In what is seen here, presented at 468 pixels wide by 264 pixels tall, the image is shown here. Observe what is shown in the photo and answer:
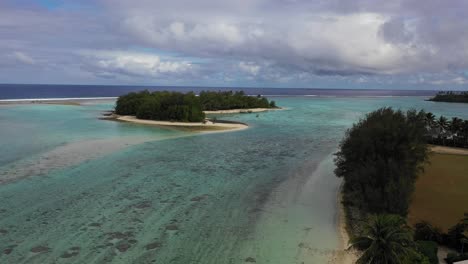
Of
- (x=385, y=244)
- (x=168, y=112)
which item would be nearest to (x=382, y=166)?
(x=385, y=244)

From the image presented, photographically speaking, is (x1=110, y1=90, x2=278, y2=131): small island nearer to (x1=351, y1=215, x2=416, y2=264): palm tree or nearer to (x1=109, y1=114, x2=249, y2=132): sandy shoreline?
(x1=109, y1=114, x2=249, y2=132): sandy shoreline

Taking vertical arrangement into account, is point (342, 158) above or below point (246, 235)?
above

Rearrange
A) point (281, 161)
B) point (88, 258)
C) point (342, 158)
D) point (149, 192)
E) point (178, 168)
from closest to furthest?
point (88, 258) < point (149, 192) < point (342, 158) < point (178, 168) < point (281, 161)

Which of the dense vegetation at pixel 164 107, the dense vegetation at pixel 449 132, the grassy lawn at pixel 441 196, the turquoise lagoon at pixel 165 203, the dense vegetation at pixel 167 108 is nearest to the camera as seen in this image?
the turquoise lagoon at pixel 165 203

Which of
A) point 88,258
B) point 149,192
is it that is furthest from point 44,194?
point 88,258

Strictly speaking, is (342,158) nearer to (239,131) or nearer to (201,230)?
(201,230)

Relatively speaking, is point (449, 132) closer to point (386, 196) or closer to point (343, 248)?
point (386, 196)

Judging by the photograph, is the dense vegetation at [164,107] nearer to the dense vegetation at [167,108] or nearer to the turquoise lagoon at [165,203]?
the dense vegetation at [167,108]

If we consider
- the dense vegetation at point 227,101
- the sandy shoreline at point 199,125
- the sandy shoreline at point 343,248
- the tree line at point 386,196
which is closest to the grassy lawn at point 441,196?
the tree line at point 386,196
